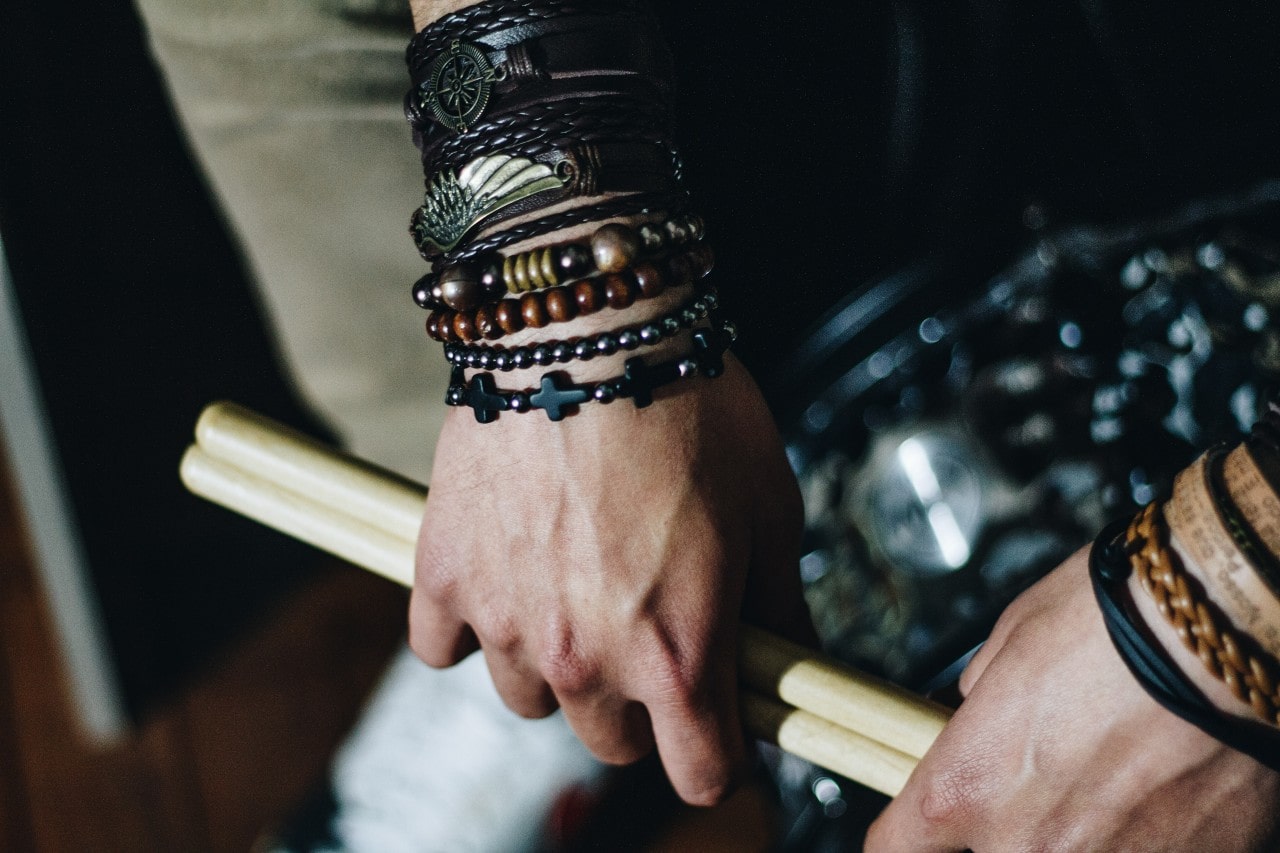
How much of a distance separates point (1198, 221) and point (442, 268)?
0.48m

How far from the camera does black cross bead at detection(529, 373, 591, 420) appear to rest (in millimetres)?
422

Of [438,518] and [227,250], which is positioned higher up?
[438,518]

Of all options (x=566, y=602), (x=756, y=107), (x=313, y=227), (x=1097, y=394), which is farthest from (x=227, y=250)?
(x=1097, y=394)

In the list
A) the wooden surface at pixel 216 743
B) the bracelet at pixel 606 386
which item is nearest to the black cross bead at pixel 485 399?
the bracelet at pixel 606 386

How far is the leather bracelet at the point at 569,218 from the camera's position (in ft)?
1.38

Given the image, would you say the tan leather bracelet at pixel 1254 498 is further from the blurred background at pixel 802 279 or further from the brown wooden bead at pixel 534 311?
the brown wooden bead at pixel 534 311

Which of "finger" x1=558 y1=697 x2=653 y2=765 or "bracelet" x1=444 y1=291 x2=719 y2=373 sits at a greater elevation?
"bracelet" x1=444 y1=291 x2=719 y2=373

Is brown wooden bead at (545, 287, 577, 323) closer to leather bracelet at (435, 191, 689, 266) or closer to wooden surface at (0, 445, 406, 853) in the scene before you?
leather bracelet at (435, 191, 689, 266)

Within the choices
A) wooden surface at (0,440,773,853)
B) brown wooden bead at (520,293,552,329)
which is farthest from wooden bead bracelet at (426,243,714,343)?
wooden surface at (0,440,773,853)

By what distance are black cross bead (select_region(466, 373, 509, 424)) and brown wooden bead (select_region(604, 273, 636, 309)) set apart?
75mm

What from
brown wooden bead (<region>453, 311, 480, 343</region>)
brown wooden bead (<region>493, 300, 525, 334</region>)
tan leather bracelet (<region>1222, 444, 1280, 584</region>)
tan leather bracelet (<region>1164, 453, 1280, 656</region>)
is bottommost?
tan leather bracelet (<region>1164, 453, 1280, 656</region>)

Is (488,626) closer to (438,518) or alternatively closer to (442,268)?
(438,518)

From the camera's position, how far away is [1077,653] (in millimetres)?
384

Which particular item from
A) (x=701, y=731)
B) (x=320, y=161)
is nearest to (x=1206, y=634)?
(x=701, y=731)
